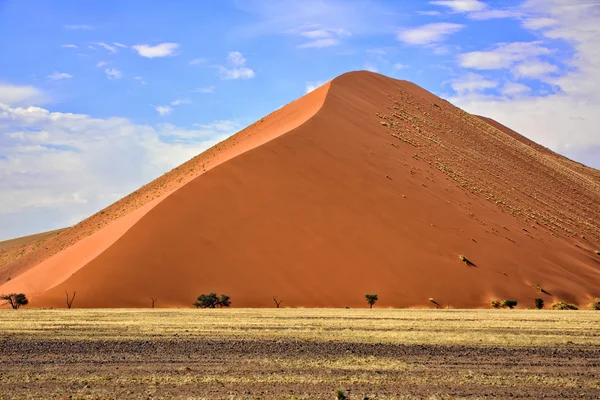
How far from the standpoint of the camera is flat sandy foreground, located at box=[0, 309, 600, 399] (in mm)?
12781

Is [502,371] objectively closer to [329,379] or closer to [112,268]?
[329,379]

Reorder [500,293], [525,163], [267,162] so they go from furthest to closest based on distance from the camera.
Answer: [525,163]
[267,162]
[500,293]

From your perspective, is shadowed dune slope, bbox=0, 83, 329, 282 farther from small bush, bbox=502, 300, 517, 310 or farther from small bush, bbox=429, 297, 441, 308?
small bush, bbox=502, 300, 517, 310

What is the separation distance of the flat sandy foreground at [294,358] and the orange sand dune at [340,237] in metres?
10.2

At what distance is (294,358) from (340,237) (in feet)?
79.2

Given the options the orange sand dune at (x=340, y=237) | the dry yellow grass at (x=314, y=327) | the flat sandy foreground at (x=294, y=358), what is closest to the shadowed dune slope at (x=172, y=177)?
the orange sand dune at (x=340, y=237)

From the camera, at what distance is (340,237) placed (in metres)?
40.0

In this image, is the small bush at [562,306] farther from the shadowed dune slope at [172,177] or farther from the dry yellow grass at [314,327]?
the shadowed dune slope at [172,177]

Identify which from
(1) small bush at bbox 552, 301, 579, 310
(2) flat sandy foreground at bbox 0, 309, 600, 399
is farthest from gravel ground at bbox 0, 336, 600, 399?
(1) small bush at bbox 552, 301, 579, 310

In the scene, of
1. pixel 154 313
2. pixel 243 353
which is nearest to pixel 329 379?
pixel 243 353

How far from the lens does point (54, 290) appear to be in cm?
3416

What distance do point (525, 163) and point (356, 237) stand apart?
118 ft

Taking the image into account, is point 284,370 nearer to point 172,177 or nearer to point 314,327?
point 314,327

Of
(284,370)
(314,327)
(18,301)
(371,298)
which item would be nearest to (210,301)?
(371,298)
